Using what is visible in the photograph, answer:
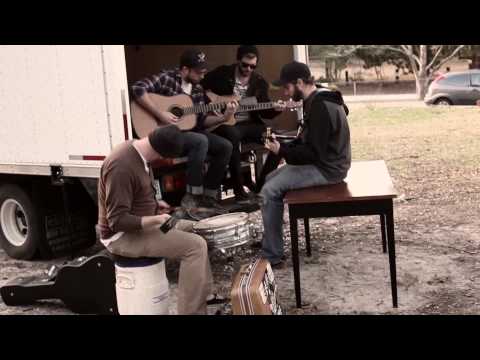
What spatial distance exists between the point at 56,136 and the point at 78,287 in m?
1.47

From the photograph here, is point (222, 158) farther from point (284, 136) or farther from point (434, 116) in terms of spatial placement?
point (434, 116)

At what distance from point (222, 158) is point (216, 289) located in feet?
3.97

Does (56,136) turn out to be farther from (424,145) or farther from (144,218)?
(424,145)

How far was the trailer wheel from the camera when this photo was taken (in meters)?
6.61

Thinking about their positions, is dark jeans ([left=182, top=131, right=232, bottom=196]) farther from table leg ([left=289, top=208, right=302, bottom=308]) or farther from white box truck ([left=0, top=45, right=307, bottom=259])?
table leg ([left=289, top=208, right=302, bottom=308])

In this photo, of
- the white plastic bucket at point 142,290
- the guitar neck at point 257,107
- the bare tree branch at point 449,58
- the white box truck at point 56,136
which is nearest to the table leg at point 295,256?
the white plastic bucket at point 142,290

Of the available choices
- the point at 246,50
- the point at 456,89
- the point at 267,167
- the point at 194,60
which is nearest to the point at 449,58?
the point at 456,89

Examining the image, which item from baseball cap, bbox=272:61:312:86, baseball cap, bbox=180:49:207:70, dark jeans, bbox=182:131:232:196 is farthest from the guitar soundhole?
baseball cap, bbox=272:61:312:86

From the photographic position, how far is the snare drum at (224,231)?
553cm

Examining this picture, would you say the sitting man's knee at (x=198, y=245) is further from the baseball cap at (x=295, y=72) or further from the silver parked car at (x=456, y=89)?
the silver parked car at (x=456, y=89)

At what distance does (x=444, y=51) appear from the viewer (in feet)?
83.1

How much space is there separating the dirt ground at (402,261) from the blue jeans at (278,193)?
0.26 meters

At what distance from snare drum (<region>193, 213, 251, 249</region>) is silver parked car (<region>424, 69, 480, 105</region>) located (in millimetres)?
12705
